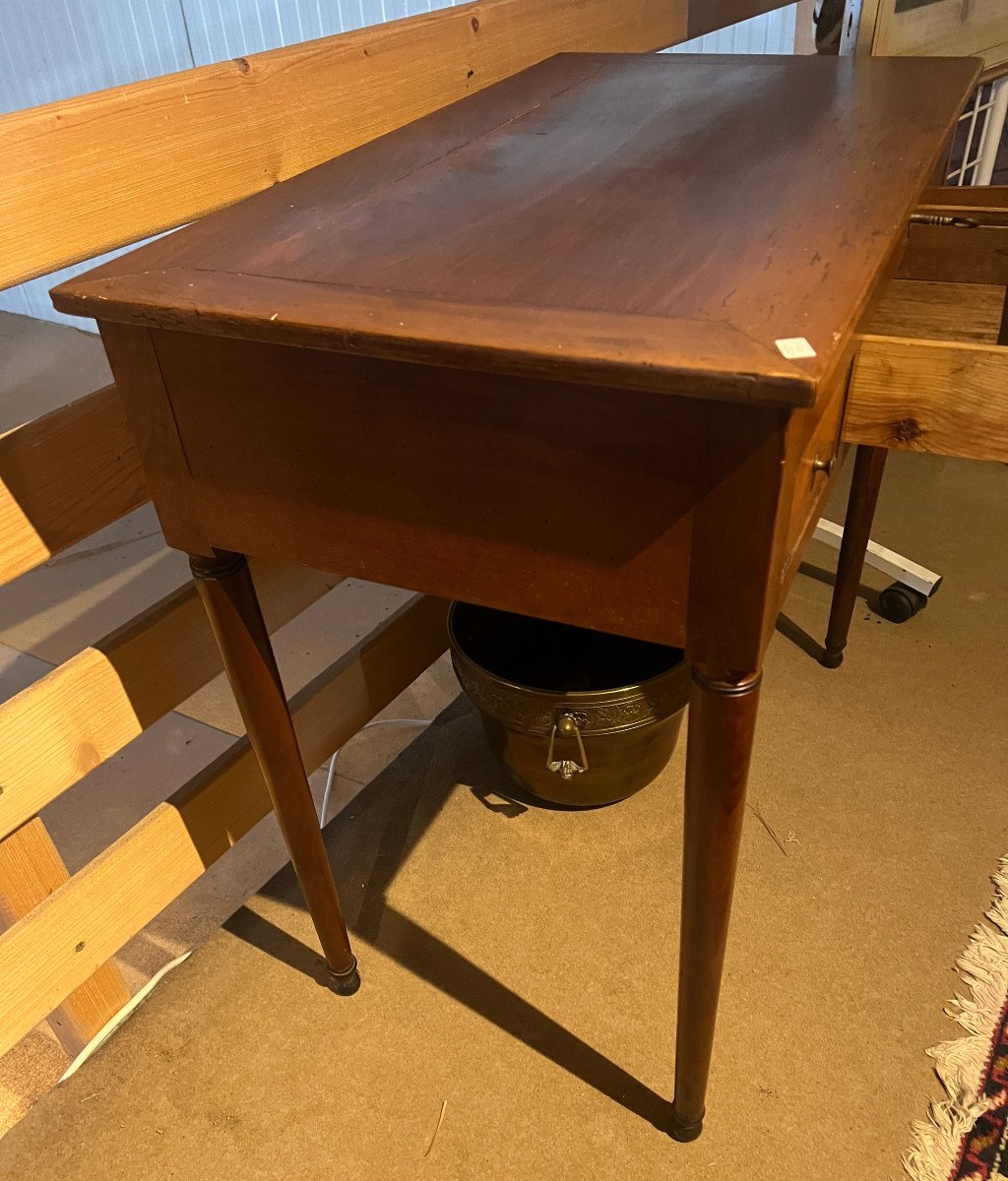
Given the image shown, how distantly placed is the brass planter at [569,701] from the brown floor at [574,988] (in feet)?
0.28

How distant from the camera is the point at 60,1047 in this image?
1.21 m

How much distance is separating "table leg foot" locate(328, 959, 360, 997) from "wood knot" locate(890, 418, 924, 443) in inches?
33.0

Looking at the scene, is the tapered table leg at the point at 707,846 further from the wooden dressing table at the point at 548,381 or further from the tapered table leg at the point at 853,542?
the tapered table leg at the point at 853,542

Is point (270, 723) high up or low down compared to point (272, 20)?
down

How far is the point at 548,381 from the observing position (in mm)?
571

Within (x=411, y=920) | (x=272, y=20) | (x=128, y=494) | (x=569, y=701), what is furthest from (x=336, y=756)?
(x=272, y=20)

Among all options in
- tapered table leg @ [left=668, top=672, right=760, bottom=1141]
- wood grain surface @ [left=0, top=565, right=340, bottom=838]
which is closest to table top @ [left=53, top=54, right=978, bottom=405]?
tapered table leg @ [left=668, top=672, right=760, bottom=1141]

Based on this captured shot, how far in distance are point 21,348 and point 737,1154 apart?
318 centimetres

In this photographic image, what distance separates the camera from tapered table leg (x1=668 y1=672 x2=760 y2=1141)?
66cm

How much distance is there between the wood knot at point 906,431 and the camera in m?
0.73

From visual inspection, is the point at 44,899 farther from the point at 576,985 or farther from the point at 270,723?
the point at 576,985

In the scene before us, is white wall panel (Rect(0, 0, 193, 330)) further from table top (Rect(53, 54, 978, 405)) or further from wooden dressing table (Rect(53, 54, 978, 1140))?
wooden dressing table (Rect(53, 54, 978, 1140))

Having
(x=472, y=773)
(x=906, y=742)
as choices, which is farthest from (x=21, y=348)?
(x=906, y=742)

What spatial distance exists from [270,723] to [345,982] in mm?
403
